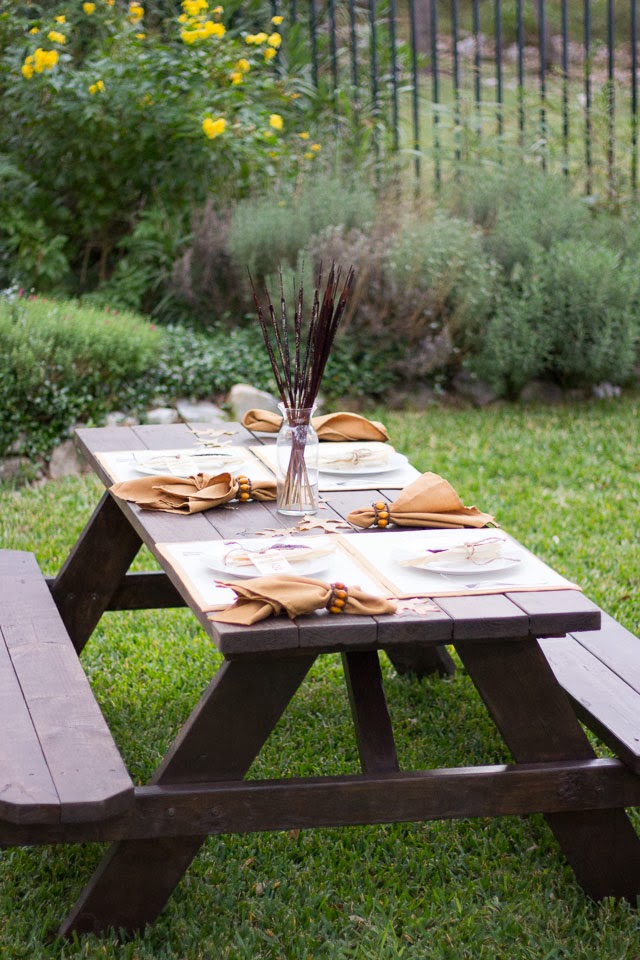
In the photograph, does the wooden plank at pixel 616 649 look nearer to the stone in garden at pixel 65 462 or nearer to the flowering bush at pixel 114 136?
the stone in garden at pixel 65 462

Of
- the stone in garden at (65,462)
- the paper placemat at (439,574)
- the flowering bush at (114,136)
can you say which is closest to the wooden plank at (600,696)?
the paper placemat at (439,574)

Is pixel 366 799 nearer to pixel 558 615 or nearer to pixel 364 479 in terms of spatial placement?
pixel 558 615

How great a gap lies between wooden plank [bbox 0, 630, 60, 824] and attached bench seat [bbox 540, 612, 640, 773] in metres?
1.13

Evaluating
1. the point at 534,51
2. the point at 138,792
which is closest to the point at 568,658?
the point at 138,792

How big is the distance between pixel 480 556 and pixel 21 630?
1.18 metres

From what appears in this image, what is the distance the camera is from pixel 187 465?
302cm

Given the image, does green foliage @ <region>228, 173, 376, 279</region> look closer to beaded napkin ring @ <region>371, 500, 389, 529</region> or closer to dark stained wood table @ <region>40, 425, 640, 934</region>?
beaded napkin ring @ <region>371, 500, 389, 529</region>

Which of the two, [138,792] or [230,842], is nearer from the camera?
[138,792]

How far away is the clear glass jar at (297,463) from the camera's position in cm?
264

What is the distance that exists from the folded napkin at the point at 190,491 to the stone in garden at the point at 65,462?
3.11m

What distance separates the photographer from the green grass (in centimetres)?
235

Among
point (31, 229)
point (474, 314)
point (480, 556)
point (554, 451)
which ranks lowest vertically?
point (554, 451)

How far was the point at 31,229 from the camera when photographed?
291 inches

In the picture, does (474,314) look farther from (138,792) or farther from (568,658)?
(138,792)
